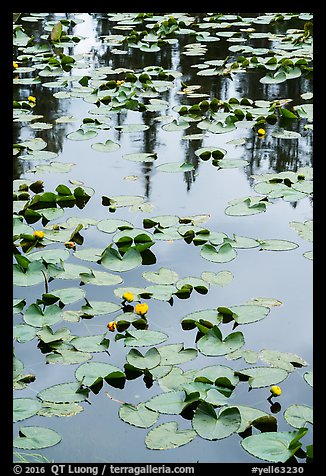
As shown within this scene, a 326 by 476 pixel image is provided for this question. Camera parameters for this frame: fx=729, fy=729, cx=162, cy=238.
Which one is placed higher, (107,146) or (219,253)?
(107,146)

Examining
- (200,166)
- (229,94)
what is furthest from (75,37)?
(200,166)

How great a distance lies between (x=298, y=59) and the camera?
4148mm

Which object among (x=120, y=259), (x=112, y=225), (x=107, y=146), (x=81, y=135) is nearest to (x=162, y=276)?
(x=120, y=259)

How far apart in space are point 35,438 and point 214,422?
Result: 38 centimetres

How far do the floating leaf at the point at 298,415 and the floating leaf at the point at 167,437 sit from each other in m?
0.22

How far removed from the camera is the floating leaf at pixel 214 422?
5.04ft

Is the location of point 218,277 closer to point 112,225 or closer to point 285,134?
point 112,225

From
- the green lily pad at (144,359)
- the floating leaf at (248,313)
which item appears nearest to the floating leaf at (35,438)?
the green lily pad at (144,359)

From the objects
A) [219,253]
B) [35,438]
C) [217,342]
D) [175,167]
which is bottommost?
[35,438]

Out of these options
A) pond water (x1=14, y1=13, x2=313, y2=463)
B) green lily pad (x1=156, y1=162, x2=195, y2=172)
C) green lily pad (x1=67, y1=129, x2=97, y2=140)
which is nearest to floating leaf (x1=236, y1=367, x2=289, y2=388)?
pond water (x1=14, y1=13, x2=313, y2=463)

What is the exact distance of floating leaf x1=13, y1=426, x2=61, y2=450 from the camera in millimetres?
1542

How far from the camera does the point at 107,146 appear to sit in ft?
10.3

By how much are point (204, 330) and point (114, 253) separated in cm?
48
